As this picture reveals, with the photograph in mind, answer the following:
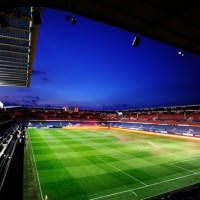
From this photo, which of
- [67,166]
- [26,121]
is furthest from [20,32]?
[26,121]

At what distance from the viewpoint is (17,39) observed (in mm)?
9414

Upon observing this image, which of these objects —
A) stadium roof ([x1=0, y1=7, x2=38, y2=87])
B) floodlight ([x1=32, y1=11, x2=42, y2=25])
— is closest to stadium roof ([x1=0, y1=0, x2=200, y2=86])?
floodlight ([x1=32, y1=11, x2=42, y2=25])

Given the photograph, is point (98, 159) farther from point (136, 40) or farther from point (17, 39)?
point (136, 40)

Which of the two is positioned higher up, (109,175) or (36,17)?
(36,17)

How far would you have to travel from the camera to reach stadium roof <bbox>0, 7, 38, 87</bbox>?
700 cm

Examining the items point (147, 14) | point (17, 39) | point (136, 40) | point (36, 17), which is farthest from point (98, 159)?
point (147, 14)

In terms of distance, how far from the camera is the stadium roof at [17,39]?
7.00 metres

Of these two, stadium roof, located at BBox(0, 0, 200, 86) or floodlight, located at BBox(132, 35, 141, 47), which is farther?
floodlight, located at BBox(132, 35, 141, 47)

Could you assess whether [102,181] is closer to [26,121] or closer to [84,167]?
[84,167]

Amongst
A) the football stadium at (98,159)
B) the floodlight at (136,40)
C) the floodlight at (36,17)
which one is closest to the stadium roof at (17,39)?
the football stadium at (98,159)

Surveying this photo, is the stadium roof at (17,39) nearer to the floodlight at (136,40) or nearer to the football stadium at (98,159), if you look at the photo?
the football stadium at (98,159)

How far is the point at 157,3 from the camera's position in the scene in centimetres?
427

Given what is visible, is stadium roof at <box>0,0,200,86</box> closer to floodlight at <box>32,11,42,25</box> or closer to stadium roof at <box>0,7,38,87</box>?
floodlight at <box>32,11,42,25</box>

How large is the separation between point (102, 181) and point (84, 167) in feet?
9.04
